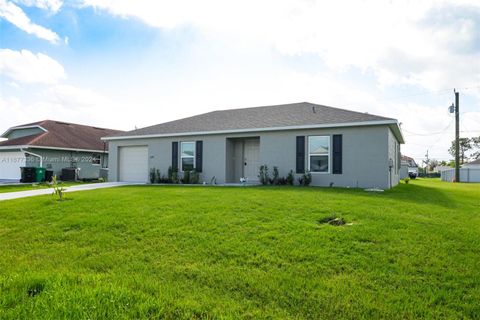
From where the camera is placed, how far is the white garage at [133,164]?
16.9 metres

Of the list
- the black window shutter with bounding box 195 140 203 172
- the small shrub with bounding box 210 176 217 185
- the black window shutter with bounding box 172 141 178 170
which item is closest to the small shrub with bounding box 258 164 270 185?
the small shrub with bounding box 210 176 217 185

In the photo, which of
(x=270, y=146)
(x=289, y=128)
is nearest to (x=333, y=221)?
(x=289, y=128)

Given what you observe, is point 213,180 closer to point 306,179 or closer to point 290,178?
point 290,178

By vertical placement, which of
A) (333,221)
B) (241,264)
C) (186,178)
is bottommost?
(241,264)

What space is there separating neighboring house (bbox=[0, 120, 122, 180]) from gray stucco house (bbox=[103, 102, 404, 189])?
20.6 ft

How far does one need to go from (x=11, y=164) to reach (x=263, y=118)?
707 inches

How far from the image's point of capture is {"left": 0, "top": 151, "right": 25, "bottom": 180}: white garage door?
67.6 feet

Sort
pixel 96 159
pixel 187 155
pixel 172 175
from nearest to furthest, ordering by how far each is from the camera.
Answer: pixel 172 175, pixel 187 155, pixel 96 159

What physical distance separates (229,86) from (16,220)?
36.6 feet

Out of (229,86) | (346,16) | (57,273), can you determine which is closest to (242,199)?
(57,273)

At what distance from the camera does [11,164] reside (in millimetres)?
21141

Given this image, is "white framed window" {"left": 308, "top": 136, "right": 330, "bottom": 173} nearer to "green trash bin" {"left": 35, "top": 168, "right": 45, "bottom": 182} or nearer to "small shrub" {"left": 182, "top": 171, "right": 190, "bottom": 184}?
"small shrub" {"left": 182, "top": 171, "right": 190, "bottom": 184}

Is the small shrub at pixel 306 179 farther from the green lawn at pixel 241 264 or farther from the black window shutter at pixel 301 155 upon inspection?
the green lawn at pixel 241 264

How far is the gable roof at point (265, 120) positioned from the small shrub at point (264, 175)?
5.51 feet
